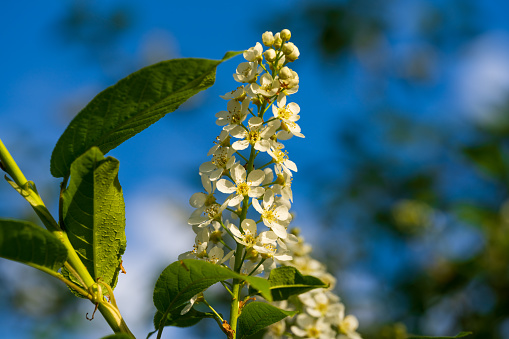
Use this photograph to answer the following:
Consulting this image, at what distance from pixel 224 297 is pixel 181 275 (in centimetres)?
341

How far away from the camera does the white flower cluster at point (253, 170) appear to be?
144 centimetres

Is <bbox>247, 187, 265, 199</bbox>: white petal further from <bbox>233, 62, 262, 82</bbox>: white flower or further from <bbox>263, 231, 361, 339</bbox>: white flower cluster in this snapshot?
<bbox>263, 231, 361, 339</bbox>: white flower cluster

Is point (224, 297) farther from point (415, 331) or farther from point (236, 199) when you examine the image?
point (236, 199)

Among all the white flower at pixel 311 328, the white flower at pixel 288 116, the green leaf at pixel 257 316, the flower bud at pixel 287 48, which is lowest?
the green leaf at pixel 257 316

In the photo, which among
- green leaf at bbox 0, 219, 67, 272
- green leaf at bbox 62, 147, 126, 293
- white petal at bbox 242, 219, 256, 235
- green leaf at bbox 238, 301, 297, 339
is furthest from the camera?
white petal at bbox 242, 219, 256, 235

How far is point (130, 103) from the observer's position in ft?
3.71

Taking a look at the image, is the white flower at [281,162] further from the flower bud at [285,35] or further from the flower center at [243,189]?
the flower bud at [285,35]

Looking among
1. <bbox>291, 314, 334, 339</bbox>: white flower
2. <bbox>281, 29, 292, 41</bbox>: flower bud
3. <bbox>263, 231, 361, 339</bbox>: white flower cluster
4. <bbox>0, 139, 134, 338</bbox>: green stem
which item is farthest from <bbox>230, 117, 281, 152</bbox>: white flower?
<bbox>291, 314, 334, 339</bbox>: white flower

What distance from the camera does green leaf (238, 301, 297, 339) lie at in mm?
1240

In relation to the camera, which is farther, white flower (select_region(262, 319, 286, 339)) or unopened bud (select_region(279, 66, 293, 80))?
white flower (select_region(262, 319, 286, 339))

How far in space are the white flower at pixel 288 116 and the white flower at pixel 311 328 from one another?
3.39 ft

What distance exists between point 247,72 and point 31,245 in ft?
2.67

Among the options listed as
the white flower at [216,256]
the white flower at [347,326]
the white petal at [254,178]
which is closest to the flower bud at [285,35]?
the white petal at [254,178]

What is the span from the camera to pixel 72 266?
1.18 meters
